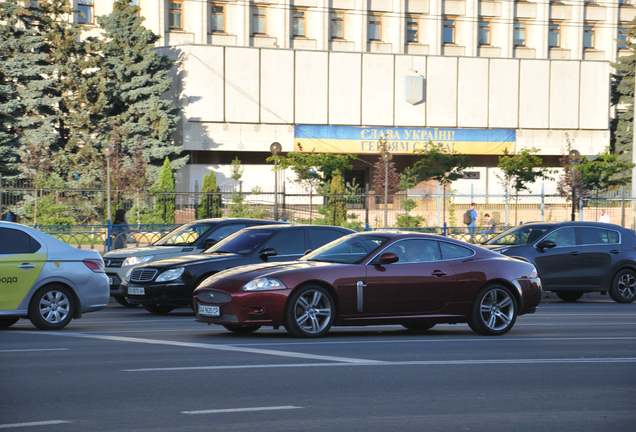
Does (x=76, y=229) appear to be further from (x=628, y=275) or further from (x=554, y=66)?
(x=554, y=66)

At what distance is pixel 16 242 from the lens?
11.7m

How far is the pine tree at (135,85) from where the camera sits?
45.8 meters

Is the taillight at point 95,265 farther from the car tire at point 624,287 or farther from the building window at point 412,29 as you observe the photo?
the building window at point 412,29

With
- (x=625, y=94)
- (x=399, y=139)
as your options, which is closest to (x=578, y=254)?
(x=399, y=139)

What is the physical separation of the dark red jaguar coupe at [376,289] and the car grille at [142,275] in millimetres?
2885

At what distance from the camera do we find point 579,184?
120 feet

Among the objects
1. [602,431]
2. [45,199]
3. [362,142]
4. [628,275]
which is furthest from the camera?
[362,142]

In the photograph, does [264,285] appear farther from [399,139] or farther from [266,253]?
[399,139]

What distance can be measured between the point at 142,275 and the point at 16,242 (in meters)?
2.61

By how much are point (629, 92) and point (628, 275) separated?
44.3 metres

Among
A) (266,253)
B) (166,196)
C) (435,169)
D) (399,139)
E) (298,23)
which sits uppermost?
(298,23)

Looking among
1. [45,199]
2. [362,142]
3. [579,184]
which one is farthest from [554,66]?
[45,199]

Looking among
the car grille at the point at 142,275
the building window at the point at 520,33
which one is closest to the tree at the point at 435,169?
the building window at the point at 520,33

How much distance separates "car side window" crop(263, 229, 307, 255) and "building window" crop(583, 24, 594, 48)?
5297 cm
